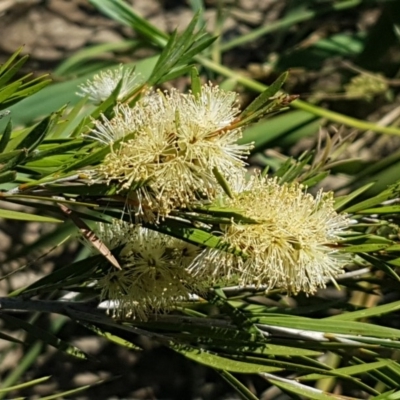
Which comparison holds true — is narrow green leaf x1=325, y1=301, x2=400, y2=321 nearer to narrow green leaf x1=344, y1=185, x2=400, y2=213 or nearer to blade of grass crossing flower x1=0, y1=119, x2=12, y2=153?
narrow green leaf x1=344, y1=185, x2=400, y2=213

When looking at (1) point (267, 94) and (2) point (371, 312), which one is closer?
(1) point (267, 94)

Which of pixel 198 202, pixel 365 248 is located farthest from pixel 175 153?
pixel 365 248

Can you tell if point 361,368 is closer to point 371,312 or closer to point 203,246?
A: point 371,312

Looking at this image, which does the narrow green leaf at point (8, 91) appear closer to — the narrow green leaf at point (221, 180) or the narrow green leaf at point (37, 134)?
the narrow green leaf at point (37, 134)

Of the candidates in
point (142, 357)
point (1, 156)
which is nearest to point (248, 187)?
point (1, 156)

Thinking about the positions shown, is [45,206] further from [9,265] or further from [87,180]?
[9,265]

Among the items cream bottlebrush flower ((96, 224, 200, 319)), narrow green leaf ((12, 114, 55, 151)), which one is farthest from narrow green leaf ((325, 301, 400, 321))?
narrow green leaf ((12, 114, 55, 151))
